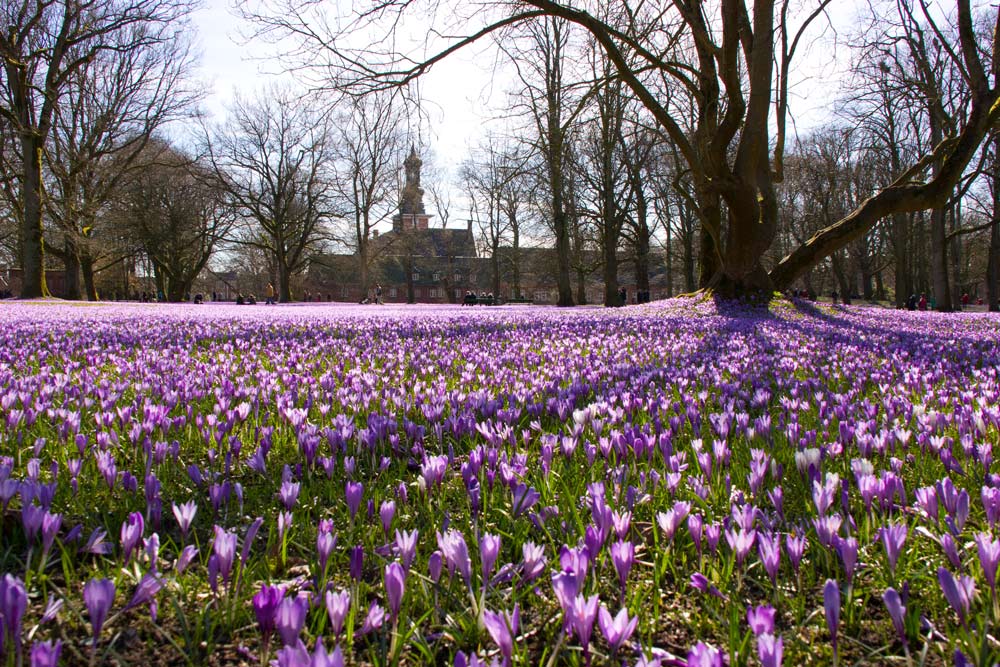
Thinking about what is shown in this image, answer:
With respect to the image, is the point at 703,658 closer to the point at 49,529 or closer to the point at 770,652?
the point at 770,652

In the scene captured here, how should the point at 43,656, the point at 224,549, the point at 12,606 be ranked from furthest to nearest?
the point at 224,549
the point at 12,606
the point at 43,656

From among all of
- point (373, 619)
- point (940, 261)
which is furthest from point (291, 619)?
point (940, 261)

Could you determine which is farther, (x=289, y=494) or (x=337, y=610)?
(x=289, y=494)

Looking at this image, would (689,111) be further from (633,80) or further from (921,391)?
(921,391)

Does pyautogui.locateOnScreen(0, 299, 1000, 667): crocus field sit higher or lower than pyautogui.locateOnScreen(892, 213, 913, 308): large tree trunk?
lower

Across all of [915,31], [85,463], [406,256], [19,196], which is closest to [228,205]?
[19,196]

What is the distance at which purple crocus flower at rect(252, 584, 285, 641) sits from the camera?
40.4 inches

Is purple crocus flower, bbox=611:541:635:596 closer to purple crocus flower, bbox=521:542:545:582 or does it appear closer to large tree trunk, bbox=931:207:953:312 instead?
purple crocus flower, bbox=521:542:545:582

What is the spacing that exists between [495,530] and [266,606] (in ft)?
2.60

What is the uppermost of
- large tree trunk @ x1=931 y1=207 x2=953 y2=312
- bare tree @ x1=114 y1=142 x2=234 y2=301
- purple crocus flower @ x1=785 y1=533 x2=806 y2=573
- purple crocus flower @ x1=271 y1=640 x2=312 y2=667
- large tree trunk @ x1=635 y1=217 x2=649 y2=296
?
bare tree @ x1=114 y1=142 x2=234 y2=301

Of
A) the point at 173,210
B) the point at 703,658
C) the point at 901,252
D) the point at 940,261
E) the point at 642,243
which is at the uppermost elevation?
the point at 173,210

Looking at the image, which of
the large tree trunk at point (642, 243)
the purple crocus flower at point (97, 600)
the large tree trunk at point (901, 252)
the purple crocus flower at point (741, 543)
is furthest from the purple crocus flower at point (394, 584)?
the large tree trunk at point (901, 252)

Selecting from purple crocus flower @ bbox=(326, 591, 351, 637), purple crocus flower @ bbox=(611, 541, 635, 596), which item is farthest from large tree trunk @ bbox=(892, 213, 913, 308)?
purple crocus flower @ bbox=(326, 591, 351, 637)

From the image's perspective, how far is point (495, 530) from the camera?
1707 millimetres
